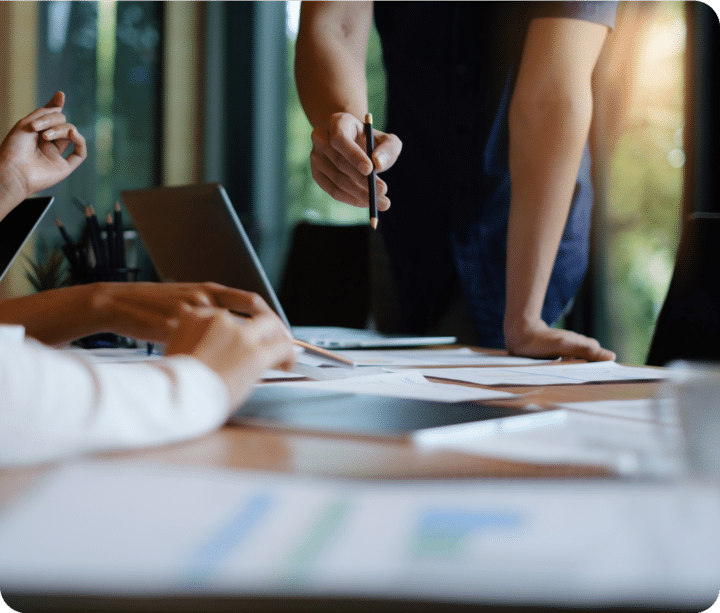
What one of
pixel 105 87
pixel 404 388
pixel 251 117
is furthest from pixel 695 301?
pixel 105 87

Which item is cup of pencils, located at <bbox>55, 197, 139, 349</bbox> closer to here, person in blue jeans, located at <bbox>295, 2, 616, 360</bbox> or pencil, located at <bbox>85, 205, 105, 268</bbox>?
pencil, located at <bbox>85, 205, 105, 268</bbox>

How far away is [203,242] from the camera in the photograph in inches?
40.9

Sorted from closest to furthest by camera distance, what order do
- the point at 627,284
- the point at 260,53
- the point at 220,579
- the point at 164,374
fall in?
the point at 220,579, the point at 164,374, the point at 627,284, the point at 260,53

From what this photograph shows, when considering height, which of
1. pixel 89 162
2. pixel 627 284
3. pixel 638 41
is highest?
pixel 638 41

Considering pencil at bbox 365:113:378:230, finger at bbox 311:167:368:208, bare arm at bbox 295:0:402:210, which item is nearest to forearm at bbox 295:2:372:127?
bare arm at bbox 295:0:402:210

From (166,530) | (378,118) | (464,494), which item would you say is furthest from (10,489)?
(378,118)

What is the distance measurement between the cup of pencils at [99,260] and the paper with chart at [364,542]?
90cm

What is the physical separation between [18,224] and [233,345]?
1.05 metres

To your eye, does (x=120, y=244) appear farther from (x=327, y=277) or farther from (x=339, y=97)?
(x=327, y=277)

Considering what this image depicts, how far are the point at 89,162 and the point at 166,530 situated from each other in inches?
95.9

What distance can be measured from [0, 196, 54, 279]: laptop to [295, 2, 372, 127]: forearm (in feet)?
1.87

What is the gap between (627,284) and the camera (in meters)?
1.92

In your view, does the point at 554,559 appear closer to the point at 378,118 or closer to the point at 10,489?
the point at 10,489

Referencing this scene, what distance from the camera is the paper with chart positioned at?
0.25 metres
